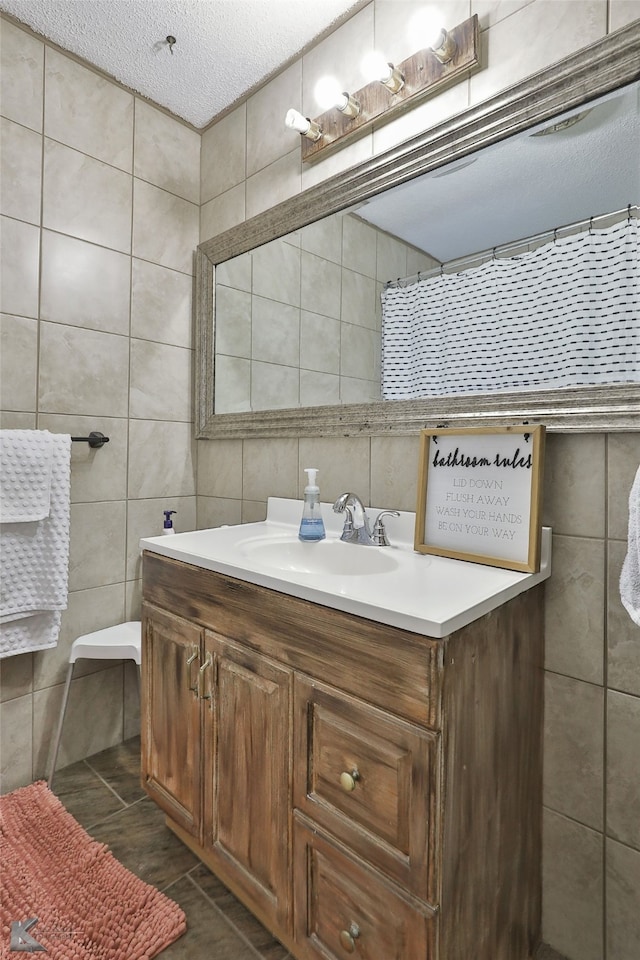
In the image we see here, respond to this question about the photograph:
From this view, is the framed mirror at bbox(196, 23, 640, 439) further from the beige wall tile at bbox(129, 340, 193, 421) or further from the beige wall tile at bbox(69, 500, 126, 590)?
the beige wall tile at bbox(69, 500, 126, 590)

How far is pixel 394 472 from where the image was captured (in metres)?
1.43

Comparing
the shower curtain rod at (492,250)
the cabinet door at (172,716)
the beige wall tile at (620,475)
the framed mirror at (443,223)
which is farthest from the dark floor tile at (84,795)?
the shower curtain rod at (492,250)

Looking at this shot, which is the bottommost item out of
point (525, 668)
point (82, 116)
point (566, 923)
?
point (566, 923)

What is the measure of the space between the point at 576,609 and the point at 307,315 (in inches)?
45.4

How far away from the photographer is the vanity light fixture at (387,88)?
47.6 inches

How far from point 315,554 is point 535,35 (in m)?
1.31

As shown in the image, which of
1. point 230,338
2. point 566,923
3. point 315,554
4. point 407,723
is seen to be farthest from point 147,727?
point 230,338

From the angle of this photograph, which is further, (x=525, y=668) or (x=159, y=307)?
(x=159, y=307)

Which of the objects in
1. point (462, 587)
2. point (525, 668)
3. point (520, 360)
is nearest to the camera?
point (462, 587)

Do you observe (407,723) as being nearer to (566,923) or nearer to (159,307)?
(566,923)

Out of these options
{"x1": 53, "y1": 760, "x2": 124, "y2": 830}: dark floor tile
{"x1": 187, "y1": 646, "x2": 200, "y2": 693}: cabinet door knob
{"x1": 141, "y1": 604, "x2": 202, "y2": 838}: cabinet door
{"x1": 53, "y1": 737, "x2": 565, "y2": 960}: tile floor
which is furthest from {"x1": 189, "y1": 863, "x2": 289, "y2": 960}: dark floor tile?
{"x1": 187, "y1": 646, "x2": 200, "y2": 693}: cabinet door knob

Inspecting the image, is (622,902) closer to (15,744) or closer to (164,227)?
(15,744)

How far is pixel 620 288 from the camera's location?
1021 millimetres

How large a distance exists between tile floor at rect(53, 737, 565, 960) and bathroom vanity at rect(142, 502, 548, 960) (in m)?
0.07
